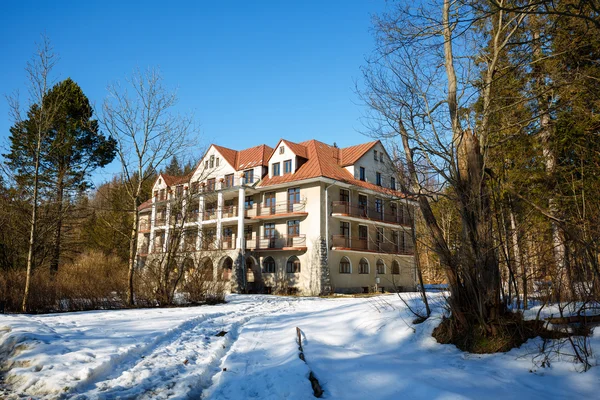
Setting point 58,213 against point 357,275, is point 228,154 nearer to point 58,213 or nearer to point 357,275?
point 357,275

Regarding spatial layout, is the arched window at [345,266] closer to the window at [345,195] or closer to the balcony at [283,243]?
the balcony at [283,243]

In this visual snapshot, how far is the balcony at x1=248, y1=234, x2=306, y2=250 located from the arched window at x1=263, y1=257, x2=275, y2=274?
1.24 meters

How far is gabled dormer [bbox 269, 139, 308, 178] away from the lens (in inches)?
1229

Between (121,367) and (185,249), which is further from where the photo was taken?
(185,249)

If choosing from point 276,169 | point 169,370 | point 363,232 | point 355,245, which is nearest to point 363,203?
point 363,232

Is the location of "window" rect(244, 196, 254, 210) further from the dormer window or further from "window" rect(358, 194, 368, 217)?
"window" rect(358, 194, 368, 217)

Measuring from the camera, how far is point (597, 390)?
476 cm

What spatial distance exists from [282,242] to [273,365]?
23499 mm

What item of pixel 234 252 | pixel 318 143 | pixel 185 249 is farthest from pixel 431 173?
pixel 318 143

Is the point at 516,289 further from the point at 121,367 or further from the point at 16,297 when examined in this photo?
the point at 16,297

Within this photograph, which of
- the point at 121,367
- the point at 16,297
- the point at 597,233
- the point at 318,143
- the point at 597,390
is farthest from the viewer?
the point at 318,143

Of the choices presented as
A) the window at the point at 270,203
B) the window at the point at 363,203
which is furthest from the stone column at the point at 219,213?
the window at the point at 363,203

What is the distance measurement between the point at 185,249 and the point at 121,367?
11.2 metres

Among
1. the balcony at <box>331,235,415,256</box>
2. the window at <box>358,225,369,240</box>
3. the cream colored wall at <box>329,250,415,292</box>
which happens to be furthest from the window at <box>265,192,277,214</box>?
the window at <box>358,225,369,240</box>
